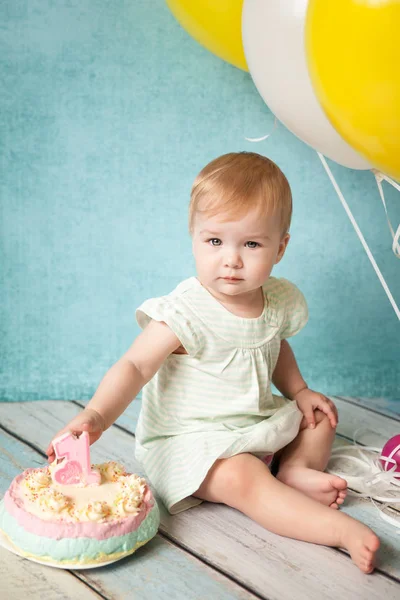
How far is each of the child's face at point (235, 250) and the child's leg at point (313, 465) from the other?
1.02ft

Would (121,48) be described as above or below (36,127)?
above

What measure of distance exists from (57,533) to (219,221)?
0.52 m

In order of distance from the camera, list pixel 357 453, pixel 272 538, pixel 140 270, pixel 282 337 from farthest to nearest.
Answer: pixel 140 270
pixel 357 453
pixel 282 337
pixel 272 538

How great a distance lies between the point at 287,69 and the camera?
1169mm

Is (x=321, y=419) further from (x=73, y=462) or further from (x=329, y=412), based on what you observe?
(x=73, y=462)

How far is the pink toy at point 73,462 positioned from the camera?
3.43 ft

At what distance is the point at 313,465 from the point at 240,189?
0.50m

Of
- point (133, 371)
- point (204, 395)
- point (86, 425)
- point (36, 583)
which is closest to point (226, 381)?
point (204, 395)

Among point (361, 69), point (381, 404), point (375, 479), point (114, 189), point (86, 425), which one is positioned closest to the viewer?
point (361, 69)

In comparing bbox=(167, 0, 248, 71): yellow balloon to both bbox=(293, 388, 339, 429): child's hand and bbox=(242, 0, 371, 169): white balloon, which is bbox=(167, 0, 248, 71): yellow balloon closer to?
bbox=(242, 0, 371, 169): white balloon

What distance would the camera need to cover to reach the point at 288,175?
64.8 inches

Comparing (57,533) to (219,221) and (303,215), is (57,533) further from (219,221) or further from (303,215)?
(303,215)

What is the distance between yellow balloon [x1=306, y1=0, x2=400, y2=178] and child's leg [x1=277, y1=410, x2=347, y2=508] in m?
0.50

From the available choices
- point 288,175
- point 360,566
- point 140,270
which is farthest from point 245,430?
point 288,175
